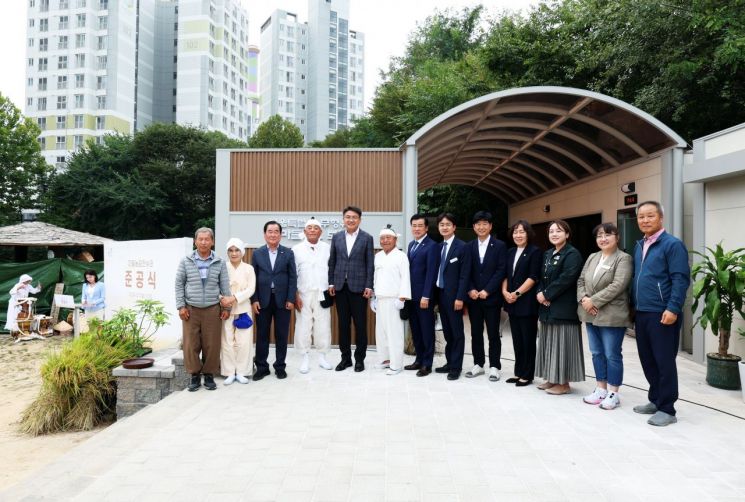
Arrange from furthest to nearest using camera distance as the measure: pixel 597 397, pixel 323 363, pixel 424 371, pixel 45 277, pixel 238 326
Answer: pixel 45 277, pixel 323 363, pixel 424 371, pixel 238 326, pixel 597 397

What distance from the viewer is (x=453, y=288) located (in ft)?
17.6

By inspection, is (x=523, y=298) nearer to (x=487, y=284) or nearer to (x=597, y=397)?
(x=487, y=284)

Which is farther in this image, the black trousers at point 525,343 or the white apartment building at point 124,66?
the white apartment building at point 124,66

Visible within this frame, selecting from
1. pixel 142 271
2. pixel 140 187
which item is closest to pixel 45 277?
pixel 142 271

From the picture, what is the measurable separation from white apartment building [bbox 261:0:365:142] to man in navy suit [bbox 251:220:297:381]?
6070cm

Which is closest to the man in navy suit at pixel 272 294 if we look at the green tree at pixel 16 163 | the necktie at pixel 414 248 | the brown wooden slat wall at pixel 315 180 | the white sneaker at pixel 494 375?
the necktie at pixel 414 248

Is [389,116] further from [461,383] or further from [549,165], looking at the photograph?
[461,383]

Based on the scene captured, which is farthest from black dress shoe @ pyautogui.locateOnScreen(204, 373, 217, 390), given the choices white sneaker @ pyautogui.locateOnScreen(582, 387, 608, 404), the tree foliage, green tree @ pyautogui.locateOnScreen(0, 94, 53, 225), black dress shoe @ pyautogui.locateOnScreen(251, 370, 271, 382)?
green tree @ pyautogui.locateOnScreen(0, 94, 53, 225)

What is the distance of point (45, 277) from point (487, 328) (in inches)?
427

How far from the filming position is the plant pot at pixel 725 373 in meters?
5.15

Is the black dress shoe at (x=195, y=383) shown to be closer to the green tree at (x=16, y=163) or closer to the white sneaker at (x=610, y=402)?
the white sneaker at (x=610, y=402)

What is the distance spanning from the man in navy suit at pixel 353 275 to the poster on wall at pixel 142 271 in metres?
3.07

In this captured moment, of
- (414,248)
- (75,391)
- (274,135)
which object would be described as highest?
(274,135)

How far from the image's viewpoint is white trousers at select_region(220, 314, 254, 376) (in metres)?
5.15
